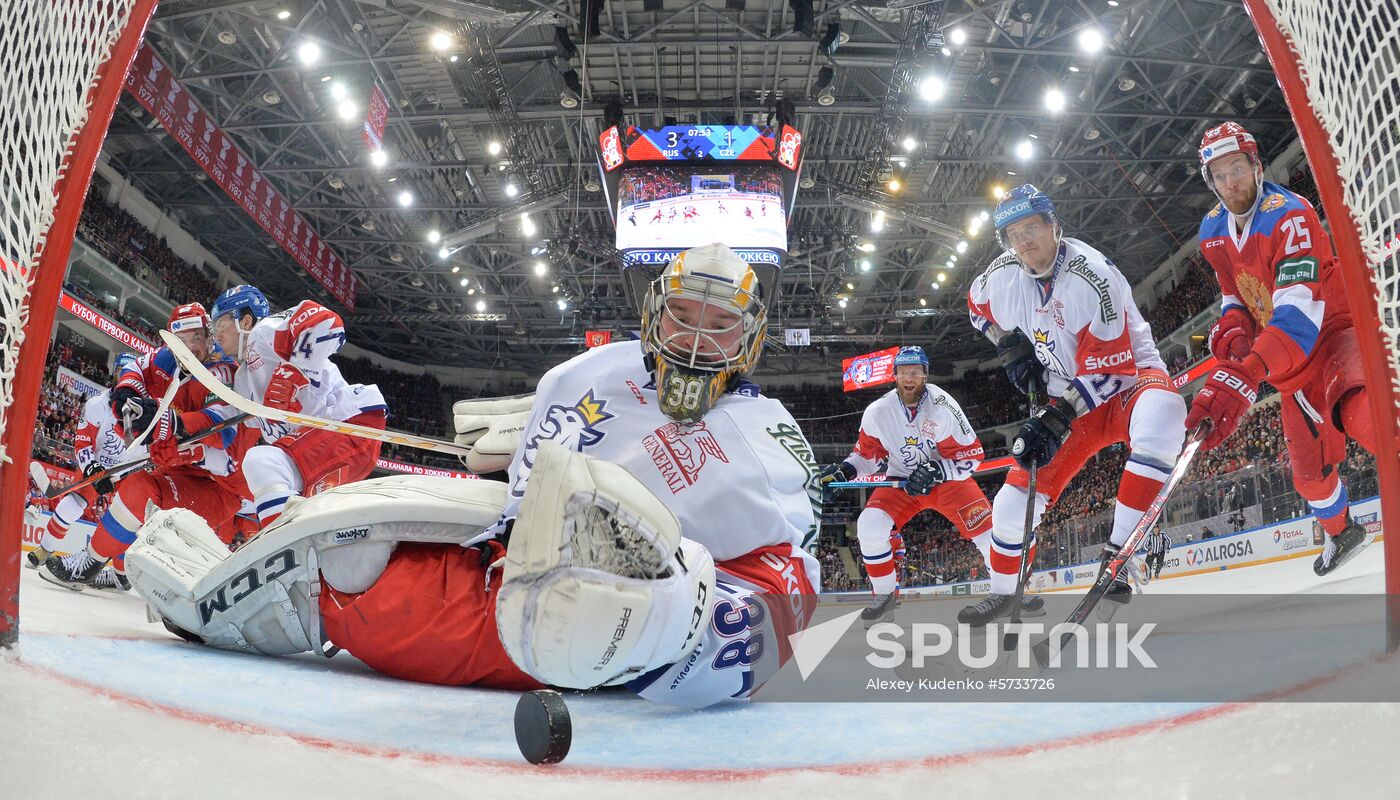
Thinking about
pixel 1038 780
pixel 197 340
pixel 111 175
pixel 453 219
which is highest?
pixel 453 219

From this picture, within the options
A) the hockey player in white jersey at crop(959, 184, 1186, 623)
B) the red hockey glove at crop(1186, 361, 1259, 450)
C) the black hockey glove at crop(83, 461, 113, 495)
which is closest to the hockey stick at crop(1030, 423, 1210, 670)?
the red hockey glove at crop(1186, 361, 1259, 450)

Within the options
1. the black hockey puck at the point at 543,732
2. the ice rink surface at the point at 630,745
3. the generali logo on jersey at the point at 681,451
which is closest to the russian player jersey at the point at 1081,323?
the generali logo on jersey at the point at 681,451

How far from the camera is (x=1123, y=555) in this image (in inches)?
99.4

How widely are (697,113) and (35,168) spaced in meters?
14.1

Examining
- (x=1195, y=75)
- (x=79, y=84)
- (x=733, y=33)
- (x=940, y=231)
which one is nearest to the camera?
(x=79, y=84)

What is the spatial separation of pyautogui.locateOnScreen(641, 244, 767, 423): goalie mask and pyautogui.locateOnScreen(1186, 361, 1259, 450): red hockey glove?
1780 millimetres

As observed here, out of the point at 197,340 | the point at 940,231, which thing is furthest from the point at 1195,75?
the point at 197,340

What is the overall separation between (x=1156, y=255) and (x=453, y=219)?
1623 centimetres

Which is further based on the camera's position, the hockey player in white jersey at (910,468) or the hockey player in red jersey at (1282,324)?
the hockey player in white jersey at (910,468)

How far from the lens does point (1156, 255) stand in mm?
20000

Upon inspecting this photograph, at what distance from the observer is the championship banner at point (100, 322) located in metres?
12.8

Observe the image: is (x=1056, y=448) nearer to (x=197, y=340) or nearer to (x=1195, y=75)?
(x=197, y=340)

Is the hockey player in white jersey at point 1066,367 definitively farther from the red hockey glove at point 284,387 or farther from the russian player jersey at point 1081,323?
the red hockey glove at point 284,387

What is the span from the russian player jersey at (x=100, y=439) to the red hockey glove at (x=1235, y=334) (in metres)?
5.52
